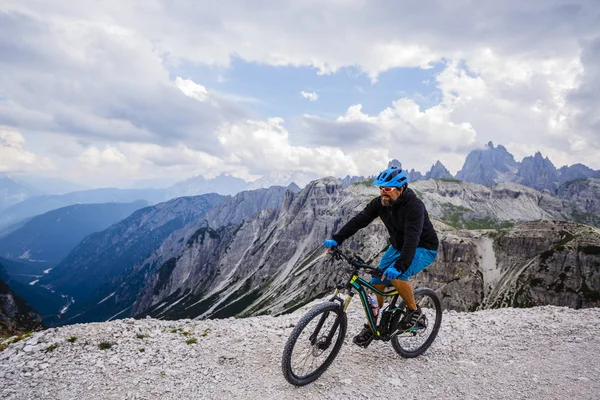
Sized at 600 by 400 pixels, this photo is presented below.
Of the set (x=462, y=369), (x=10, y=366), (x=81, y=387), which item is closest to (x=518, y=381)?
(x=462, y=369)

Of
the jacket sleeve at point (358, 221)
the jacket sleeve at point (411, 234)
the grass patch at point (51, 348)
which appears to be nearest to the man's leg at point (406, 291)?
the jacket sleeve at point (411, 234)

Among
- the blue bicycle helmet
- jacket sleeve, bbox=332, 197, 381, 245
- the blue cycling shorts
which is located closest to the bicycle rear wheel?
the blue cycling shorts

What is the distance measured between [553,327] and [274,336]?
31.5ft

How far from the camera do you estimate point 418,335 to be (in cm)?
966

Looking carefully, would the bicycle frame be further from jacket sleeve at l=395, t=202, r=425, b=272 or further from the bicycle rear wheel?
jacket sleeve at l=395, t=202, r=425, b=272

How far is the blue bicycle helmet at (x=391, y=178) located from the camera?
750 cm

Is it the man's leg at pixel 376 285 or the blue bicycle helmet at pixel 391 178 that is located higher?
the blue bicycle helmet at pixel 391 178

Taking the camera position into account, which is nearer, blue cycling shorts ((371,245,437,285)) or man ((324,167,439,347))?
man ((324,167,439,347))

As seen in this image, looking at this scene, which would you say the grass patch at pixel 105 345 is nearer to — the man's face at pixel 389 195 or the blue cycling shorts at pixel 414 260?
the blue cycling shorts at pixel 414 260

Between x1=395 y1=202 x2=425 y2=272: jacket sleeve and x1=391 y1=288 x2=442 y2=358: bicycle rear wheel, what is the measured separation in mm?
1789

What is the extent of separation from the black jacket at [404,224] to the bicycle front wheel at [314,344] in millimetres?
1914

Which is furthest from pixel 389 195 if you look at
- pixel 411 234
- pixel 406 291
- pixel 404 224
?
pixel 406 291

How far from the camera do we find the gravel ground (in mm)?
7531

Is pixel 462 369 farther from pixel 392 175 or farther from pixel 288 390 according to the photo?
pixel 392 175
